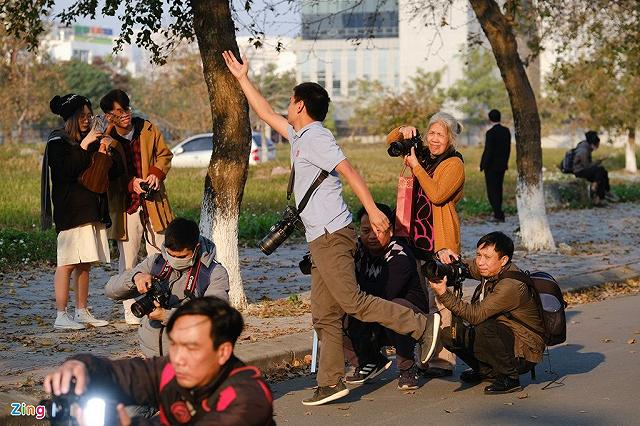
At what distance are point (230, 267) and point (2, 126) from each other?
4781 centimetres

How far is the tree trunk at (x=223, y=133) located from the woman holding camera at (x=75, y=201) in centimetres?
108

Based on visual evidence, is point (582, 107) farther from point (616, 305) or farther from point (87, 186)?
point (87, 186)

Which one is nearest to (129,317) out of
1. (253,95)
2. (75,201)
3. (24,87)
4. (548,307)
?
(75,201)

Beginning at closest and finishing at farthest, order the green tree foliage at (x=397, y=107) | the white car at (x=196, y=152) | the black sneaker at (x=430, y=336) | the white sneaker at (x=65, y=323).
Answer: the black sneaker at (x=430, y=336)
the white sneaker at (x=65, y=323)
the white car at (x=196, y=152)
the green tree foliage at (x=397, y=107)

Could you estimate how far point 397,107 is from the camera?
6512 cm

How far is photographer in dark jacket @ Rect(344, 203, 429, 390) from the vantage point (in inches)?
333

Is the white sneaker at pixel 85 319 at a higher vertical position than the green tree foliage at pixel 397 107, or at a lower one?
lower

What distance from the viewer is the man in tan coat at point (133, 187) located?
10.3 metres

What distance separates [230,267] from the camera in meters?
11.2

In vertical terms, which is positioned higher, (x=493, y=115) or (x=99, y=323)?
(x=493, y=115)

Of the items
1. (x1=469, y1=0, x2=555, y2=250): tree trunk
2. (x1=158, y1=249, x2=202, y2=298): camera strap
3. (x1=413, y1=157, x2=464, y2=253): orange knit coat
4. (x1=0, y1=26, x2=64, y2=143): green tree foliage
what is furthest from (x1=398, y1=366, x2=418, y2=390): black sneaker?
(x1=0, y1=26, x2=64, y2=143): green tree foliage

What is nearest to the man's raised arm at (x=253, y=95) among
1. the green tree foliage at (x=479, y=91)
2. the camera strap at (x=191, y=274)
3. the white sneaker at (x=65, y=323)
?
the camera strap at (x=191, y=274)

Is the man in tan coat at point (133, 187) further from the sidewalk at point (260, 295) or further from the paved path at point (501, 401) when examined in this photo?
the paved path at point (501, 401)

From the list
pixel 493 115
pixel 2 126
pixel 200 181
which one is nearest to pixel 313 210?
pixel 493 115
